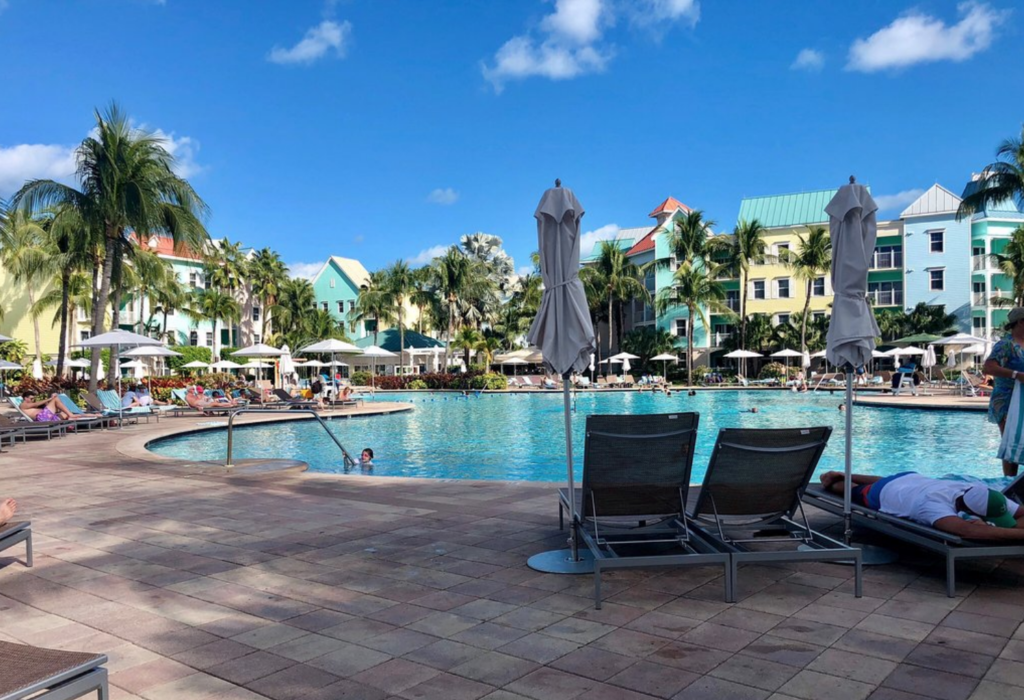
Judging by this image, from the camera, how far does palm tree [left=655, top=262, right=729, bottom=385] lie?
4178 centimetres

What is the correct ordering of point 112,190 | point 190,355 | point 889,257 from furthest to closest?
point 190,355 < point 889,257 < point 112,190

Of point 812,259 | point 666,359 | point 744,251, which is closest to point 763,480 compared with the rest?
point 812,259

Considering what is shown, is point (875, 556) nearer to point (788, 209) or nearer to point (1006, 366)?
point (1006, 366)

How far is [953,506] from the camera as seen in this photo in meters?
4.27

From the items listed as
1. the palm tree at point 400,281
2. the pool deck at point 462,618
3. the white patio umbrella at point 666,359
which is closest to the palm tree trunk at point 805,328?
the white patio umbrella at point 666,359

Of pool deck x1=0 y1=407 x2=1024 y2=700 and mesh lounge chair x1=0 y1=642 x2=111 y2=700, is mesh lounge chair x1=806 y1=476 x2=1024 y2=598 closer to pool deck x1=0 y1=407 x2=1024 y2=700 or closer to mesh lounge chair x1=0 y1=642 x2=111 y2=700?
pool deck x1=0 y1=407 x2=1024 y2=700

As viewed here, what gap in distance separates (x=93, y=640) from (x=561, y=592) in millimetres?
2460

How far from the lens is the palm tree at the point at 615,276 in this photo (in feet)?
149

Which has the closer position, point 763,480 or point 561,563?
point 763,480

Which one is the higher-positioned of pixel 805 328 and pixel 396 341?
pixel 396 341

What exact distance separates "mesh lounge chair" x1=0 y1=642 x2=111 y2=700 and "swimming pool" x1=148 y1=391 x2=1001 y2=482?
9024mm

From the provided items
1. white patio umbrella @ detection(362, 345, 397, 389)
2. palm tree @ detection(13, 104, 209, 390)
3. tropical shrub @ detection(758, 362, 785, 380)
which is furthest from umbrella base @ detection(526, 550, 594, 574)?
tropical shrub @ detection(758, 362, 785, 380)

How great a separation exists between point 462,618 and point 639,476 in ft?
4.45

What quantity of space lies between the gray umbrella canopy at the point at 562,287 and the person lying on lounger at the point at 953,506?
7.02 ft
